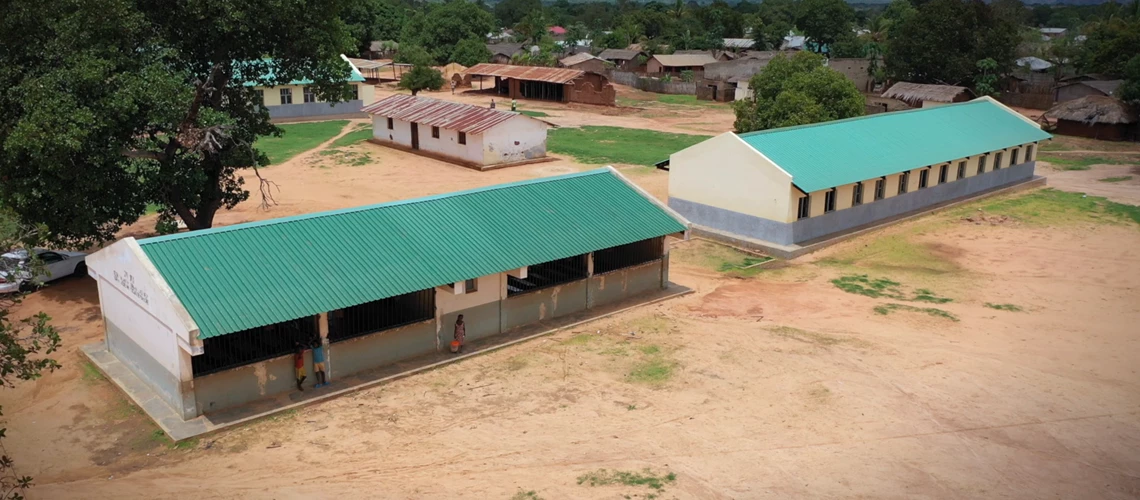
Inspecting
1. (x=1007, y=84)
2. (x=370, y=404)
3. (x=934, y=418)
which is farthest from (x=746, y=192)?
(x=1007, y=84)

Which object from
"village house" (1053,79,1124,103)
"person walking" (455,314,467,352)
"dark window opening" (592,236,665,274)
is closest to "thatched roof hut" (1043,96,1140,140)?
"village house" (1053,79,1124,103)

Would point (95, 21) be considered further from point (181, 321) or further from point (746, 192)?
point (746, 192)

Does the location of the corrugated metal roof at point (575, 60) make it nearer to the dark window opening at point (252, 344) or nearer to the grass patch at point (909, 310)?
the grass patch at point (909, 310)

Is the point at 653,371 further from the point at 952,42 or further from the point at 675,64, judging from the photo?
the point at 675,64

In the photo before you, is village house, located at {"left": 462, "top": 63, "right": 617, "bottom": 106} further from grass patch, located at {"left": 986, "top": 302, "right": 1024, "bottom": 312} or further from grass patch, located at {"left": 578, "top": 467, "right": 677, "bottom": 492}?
grass patch, located at {"left": 578, "top": 467, "right": 677, "bottom": 492}

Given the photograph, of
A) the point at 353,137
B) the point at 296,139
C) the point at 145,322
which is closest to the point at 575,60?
the point at 353,137

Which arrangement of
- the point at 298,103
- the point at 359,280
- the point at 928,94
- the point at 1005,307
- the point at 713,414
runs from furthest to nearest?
the point at 928,94, the point at 298,103, the point at 1005,307, the point at 359,280, the point at 713,414
